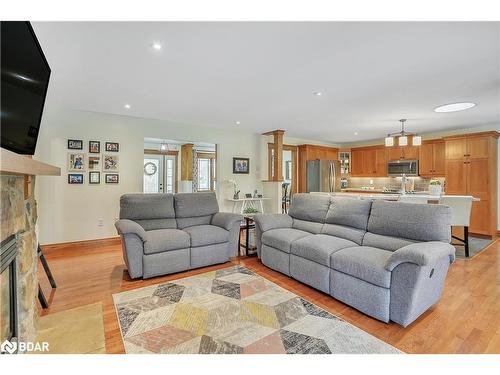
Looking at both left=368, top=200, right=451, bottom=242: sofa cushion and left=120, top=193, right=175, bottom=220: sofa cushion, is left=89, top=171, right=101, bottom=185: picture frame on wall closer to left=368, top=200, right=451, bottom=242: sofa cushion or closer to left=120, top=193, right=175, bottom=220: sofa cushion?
left=120, top=193, right=175, bottom=220: sofa cushion

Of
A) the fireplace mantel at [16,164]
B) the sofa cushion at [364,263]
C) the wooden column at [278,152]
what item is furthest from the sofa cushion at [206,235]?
the wooden column at [278,152]

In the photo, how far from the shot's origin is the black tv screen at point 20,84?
1.16m

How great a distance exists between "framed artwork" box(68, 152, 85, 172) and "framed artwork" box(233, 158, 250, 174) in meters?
2.97

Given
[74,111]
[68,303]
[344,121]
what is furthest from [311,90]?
[74,111]

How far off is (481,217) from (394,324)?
15.2ft

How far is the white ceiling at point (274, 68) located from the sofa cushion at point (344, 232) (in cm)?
172

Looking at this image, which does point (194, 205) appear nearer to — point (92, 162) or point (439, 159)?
point (92, 162)

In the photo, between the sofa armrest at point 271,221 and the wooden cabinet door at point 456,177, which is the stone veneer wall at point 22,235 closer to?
the sofa armrest at point 271,221

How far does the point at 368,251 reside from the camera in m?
2.36

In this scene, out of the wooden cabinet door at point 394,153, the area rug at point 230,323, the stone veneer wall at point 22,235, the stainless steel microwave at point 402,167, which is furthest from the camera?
the wooden cabinet door at point 394,153

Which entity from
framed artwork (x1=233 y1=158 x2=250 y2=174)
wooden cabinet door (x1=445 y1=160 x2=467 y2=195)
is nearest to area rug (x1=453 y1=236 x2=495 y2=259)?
wooden cabinet door (x1=445 y1=160 x2=467 y2=195)

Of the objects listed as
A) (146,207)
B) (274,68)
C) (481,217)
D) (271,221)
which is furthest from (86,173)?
(481,217)
